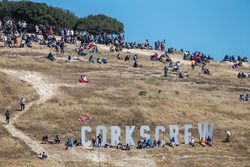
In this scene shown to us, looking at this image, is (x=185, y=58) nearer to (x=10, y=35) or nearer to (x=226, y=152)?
(x=10, y=35)

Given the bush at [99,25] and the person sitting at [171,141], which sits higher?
the bush at [99,25]

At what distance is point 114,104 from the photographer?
84625mm

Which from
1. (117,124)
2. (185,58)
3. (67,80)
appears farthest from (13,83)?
(185,58)

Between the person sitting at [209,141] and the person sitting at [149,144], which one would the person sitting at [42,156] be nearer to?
the person sitting at [149,144]

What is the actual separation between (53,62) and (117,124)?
2752 cm

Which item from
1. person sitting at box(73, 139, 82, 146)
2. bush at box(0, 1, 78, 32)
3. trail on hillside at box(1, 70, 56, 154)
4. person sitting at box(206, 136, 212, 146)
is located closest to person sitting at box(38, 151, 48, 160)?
trail on hillside at box(1, 70, 56, 154)

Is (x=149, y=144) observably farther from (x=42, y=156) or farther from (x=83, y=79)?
(x=83, y=79)

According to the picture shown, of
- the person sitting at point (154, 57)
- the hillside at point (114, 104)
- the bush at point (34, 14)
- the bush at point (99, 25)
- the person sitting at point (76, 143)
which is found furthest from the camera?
the bush at point (99, 25)

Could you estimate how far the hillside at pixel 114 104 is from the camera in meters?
69.8

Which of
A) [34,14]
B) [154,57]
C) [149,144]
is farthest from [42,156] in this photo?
[34,14]

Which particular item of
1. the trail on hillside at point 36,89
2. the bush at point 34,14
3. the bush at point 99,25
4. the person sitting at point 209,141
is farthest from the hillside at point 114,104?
the bush at point 99,25

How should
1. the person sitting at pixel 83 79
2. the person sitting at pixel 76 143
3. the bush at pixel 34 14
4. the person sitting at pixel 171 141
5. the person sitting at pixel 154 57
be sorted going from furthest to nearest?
the bush at pixel 34 14 < the person sitting at pixel 154 57 < the person sitting at pixel 83 79 < the person sitting at pixel 171 141 < the person sitting at pixel 76 143

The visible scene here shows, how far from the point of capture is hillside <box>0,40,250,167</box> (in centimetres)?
6981

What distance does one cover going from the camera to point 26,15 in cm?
14650
